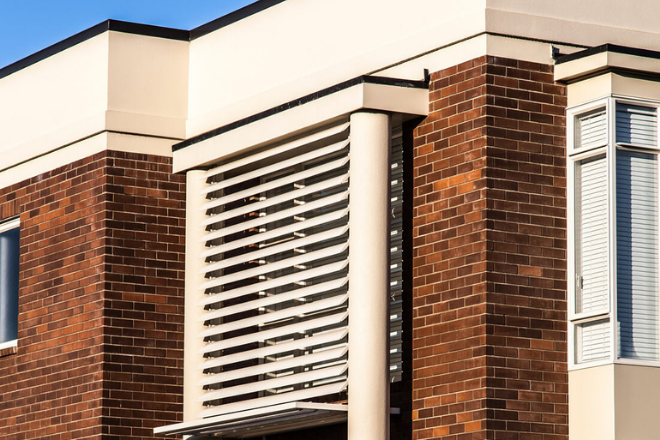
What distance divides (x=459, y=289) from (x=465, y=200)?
780 mm

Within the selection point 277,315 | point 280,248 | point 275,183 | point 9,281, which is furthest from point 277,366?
point 9,281

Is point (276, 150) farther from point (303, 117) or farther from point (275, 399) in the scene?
point (275, 399)

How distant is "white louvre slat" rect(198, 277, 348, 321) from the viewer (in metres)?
13.9

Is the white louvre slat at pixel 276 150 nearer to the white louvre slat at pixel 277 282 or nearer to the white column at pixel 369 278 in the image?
the white column at pixel 369 278

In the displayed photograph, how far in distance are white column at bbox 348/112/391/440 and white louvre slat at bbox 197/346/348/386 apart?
16.9 inches

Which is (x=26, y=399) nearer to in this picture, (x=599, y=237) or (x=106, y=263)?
(x=106, y=263)

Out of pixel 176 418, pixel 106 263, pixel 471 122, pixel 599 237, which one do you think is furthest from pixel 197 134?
pixel 599 237

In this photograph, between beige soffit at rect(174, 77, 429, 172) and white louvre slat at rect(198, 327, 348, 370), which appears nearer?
beige soffit at rect(174, 77, 429, 172)

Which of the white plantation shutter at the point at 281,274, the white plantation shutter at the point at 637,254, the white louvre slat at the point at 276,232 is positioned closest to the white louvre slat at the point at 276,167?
the white plantation shutter at the point at 281,274

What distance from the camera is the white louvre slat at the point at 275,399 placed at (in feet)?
44.5

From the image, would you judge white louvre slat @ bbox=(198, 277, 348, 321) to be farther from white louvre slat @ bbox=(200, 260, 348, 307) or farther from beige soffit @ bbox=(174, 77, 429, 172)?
beige soffit @ bbox=(174, 77, 429, 172)

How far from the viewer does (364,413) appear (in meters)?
13.1

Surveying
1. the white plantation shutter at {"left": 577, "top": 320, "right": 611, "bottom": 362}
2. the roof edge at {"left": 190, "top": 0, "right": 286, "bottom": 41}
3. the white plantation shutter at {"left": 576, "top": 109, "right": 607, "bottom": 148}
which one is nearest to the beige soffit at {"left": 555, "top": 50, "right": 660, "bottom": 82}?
the white plantation shutter at {"left": 576, "top": 109, "right": 607, "bottom": 148}

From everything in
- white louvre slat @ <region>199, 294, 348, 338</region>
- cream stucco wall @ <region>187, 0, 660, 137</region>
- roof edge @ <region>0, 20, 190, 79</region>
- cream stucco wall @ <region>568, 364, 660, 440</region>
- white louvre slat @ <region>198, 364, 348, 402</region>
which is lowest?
cream stucco wall @ <region>568, 364, 660, 440</region>
